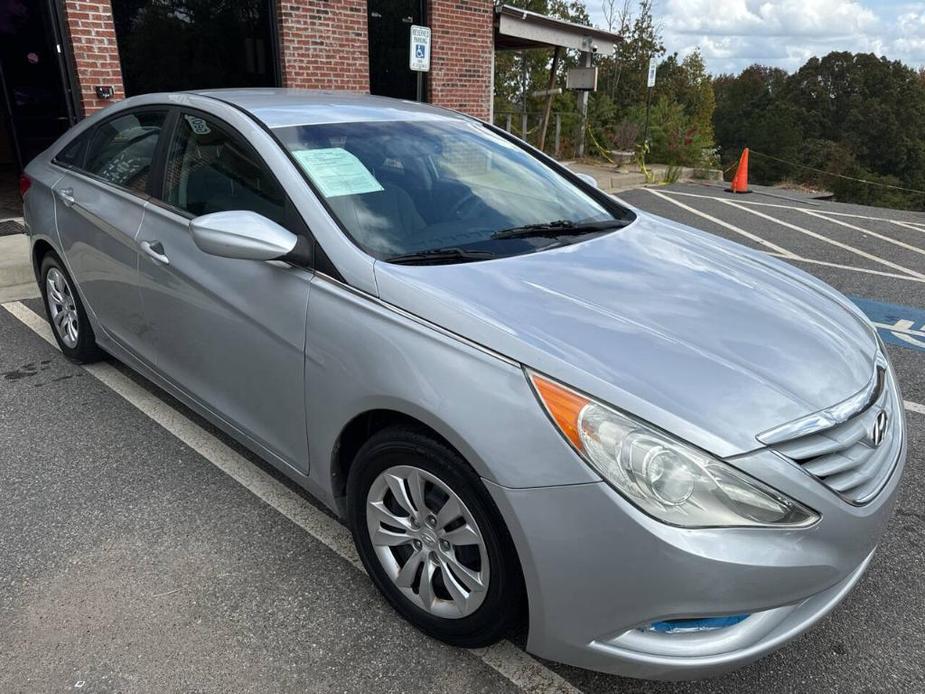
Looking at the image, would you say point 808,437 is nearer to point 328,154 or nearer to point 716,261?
A: point 716,261

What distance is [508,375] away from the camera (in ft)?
6.20

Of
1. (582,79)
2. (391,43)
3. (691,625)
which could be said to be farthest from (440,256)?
(582,79)

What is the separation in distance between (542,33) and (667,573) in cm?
1325

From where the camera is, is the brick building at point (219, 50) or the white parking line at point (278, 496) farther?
the brick building at point (219, 50)

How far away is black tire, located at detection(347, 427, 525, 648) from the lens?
1927mm

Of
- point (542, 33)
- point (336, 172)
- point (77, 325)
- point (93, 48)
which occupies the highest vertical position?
point (542, 33)

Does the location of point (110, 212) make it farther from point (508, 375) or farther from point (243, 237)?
point (508, 375)

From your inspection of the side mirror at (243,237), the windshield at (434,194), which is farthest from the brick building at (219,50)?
the side mirror at (243,237)

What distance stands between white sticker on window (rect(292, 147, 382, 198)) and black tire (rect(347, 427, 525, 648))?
3.12 feet

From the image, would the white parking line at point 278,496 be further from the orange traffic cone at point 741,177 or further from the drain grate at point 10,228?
the orange traffic cone at point 741,177

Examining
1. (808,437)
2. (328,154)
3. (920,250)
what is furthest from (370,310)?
(920,250)

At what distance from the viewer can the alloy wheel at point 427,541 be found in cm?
204

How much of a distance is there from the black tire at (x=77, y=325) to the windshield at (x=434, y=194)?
1.98m

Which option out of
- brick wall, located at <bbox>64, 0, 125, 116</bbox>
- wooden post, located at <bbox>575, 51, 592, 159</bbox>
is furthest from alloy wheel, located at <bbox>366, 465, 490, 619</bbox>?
wooden post, located at <bbox>575, 51, 592, 159</bbox>
